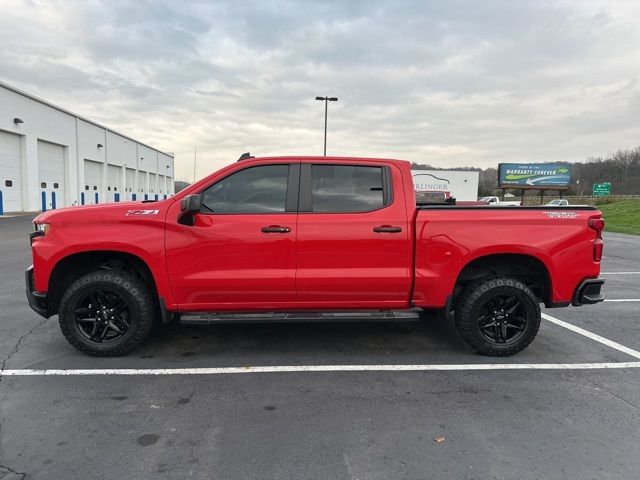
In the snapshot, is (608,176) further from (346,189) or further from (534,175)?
(346,189)

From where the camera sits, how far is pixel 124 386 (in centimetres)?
388

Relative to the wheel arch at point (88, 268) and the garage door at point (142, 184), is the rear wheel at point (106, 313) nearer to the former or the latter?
the wheel arch at point (88, 268)

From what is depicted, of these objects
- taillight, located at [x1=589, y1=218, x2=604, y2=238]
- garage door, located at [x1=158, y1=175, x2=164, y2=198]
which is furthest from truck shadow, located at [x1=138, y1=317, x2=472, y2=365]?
garage door, located at [x1=158, y1=175, x2=164, y2=198]

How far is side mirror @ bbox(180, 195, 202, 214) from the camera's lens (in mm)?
4152

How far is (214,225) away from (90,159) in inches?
1494

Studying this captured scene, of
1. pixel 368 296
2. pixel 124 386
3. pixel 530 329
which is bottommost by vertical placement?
pixel 124 386

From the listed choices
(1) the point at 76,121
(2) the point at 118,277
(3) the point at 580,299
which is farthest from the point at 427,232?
(1) the point at 76,121

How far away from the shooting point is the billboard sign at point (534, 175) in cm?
5478

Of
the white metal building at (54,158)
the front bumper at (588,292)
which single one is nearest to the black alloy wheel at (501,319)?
the front bumper at (588,292)

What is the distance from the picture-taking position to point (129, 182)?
47969 mm

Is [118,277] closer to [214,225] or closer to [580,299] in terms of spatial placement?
[214,225]

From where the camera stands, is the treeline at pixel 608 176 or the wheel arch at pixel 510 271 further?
the treeline at pixel 608 176

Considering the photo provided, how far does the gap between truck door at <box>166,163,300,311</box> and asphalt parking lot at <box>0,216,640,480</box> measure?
65 cm

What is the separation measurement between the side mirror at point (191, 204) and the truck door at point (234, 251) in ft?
0.53
